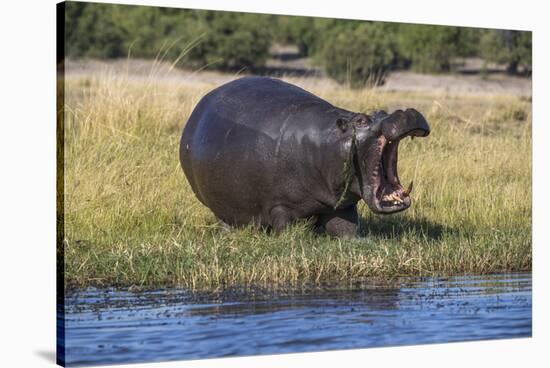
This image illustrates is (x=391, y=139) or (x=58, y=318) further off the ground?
(x=391, y=139)

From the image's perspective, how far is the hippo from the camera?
757 centimetres

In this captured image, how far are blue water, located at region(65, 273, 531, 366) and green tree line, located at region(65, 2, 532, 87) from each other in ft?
28.7

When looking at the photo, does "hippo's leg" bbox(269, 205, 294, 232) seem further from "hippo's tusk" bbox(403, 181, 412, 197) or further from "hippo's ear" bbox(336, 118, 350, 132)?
"hippo's tusk" bbox(403, 181, 412, 197)

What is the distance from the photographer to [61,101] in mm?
6703

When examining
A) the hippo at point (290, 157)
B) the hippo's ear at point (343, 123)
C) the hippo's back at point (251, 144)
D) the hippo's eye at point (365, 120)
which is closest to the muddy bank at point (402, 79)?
the hippo's back at point (251, 144)

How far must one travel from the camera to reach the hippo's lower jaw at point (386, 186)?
7.50 metres

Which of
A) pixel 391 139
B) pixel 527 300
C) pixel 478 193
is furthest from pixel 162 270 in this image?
pixel 478 193

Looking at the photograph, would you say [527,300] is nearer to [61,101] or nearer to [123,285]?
[123,285]

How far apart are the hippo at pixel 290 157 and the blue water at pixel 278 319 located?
25.9 inches

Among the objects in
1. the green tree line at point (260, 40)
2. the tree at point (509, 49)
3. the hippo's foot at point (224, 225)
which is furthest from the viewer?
the green tree line at point (260, 40)

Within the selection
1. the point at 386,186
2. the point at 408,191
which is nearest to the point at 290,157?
the point at 386,186

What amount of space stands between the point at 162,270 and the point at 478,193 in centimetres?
353

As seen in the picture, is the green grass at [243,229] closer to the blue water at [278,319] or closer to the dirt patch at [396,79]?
the blue water at [278,319]

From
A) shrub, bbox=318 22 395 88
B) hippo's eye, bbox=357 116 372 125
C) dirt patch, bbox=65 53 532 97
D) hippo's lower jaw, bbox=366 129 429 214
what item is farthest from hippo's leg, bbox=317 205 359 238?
shrub, bbox=318 22 395 88
